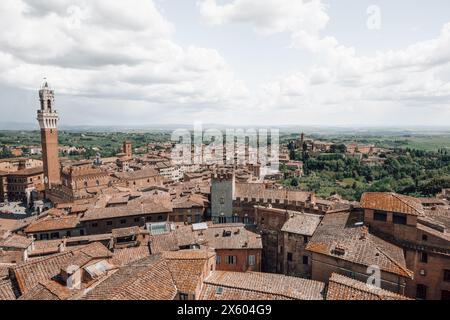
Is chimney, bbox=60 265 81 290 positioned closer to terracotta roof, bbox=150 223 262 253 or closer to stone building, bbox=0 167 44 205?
terracotta roof, bbox=150 223 262 253

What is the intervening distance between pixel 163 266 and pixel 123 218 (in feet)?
70.7

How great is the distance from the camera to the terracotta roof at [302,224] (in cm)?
2685

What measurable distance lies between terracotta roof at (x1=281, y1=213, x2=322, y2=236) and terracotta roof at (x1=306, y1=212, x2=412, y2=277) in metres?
1.26

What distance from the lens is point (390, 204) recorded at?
79.0ft

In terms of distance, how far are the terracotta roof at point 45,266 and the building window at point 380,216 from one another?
2135 cm

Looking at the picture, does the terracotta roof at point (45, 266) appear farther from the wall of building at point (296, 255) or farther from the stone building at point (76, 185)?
the stone building at point (76, 185)

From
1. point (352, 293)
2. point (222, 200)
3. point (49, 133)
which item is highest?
point (49, 133)

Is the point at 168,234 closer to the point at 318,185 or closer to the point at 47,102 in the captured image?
the point at 47,102

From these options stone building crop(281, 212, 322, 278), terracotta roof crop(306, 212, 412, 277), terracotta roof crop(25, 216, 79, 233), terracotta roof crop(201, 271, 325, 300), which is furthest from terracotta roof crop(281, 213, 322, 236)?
terracotta roof crop(25, 216, 79, 233)

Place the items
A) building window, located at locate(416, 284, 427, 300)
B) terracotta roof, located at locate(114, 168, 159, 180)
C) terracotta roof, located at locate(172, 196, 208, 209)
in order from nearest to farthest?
1. building window, located at locate(416, 284, 427, 300)
2. terracotta roof, located at locate(172, 196, 208, 209)
3. terracotta roof, located at locate(114, 168, 159, 180)

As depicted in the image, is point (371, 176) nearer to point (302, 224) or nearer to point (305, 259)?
point (302, 224)

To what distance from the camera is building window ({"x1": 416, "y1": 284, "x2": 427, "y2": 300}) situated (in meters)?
21.8

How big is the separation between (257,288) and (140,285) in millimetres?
7198

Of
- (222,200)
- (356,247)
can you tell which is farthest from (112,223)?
(356,247)
